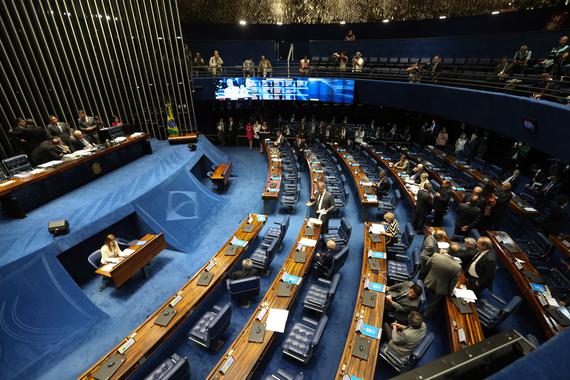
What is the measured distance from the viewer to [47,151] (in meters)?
8.11

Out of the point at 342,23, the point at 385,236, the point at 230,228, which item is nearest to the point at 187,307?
the point at 230,228

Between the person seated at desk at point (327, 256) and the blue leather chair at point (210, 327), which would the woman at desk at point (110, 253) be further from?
the person seated at desk at point (327, 256)

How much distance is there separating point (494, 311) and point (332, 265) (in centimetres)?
308

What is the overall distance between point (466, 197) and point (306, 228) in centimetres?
495

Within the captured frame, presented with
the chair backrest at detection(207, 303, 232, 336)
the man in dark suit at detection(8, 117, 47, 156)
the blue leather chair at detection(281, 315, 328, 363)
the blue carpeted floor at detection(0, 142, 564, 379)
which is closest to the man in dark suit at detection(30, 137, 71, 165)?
the man in dark suit at detection(8, 117, 47, 156)

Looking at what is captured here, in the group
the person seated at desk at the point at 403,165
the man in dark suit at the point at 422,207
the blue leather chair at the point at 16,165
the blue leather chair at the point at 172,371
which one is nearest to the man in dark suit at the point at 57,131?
the blue leather chair at the point at 16,165

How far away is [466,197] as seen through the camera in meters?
8.21

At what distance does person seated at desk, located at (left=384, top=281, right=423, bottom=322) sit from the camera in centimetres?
464

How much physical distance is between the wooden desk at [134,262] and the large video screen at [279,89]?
11.2 meters

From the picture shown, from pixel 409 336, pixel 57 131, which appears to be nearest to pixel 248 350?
pixel 409 336

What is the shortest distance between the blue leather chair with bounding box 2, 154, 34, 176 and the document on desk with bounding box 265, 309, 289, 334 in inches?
308

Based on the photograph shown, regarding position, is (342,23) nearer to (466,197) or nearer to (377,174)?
(377,174)

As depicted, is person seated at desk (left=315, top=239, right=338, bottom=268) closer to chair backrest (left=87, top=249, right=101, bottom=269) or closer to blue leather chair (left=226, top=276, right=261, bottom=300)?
blue leather chair (left=226, top=276, right=261, bottom=300)

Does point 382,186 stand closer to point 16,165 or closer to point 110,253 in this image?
point 110,253
